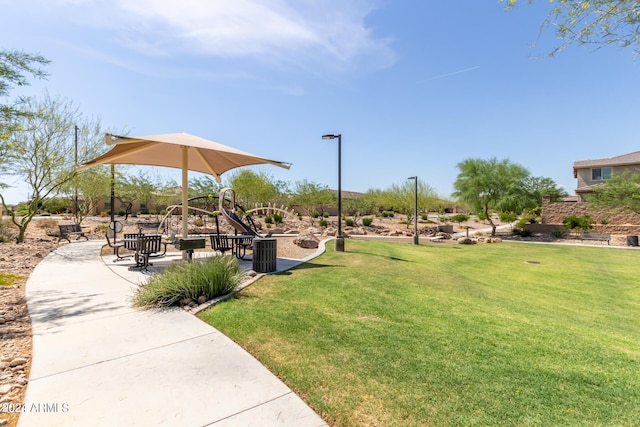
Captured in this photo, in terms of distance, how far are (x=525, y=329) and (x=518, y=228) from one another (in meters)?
30.2

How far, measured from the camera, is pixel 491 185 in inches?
1141

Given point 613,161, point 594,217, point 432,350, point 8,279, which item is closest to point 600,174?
point 613,161

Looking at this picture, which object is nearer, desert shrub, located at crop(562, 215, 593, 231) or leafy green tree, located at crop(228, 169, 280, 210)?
desert shrub, located at crop(562, 215, 593, 231)

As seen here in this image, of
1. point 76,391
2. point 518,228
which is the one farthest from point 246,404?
point 518,228

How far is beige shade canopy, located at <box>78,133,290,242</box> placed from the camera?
735 cm

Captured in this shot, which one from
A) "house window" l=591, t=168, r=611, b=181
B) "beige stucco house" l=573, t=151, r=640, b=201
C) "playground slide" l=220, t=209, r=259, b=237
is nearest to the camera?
"playground slide" l=220, t=209, r=259, b=237

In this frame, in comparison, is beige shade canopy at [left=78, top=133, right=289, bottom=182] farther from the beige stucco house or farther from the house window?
the house window

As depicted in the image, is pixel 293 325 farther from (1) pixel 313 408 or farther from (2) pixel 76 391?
(2) pixel 76 391

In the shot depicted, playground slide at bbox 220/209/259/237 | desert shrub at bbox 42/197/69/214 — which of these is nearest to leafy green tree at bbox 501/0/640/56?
playground slide at bbox 220/209/259/237

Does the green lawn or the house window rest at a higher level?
the house window

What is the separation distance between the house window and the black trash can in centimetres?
4328

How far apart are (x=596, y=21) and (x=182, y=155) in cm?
856

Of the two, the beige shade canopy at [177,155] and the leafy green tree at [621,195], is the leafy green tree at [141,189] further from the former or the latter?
the leafy green tree at [621,195]

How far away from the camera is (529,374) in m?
3.34
